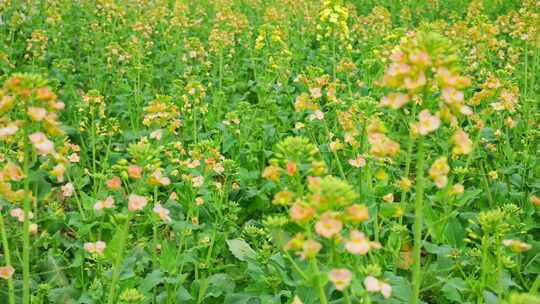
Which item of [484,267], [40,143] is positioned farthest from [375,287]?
[40,143]

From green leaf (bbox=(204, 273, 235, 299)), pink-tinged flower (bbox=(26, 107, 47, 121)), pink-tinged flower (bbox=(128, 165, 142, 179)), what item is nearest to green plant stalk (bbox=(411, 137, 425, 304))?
pink-tinged flower (bbox=(128, 165, 142, 179))

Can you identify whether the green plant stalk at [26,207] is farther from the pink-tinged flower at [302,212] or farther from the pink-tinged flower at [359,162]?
the pink-tinged flower at [359,162]

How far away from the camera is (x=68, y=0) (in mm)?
7949

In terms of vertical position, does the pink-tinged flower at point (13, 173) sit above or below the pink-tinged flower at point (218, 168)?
above

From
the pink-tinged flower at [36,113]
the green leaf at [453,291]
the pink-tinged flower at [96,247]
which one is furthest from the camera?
the pink-tinged flower at [96,247]

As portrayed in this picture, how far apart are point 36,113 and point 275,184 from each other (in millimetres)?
1684

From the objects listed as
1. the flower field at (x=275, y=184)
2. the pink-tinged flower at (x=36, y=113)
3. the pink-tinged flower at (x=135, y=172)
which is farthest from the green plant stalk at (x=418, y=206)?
the pink-tinged flower at (x=36, y=113)

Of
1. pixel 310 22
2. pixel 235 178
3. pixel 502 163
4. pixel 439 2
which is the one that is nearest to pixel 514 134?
pixel 502 163

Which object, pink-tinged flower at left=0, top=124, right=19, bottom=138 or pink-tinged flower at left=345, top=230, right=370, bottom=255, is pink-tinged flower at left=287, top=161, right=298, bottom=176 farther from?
pink-tinged flower at left=0, top=124, right=19, bottom=138

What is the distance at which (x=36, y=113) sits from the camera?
209cm

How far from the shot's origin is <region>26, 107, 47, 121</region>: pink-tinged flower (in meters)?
2.08

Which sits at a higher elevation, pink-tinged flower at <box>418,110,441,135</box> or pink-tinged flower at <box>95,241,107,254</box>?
pink-tinged flower at <box>418,110,441,135</box>

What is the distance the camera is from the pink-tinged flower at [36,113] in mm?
2084

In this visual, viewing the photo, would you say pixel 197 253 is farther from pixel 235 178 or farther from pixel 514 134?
Result: pixel 514 134
